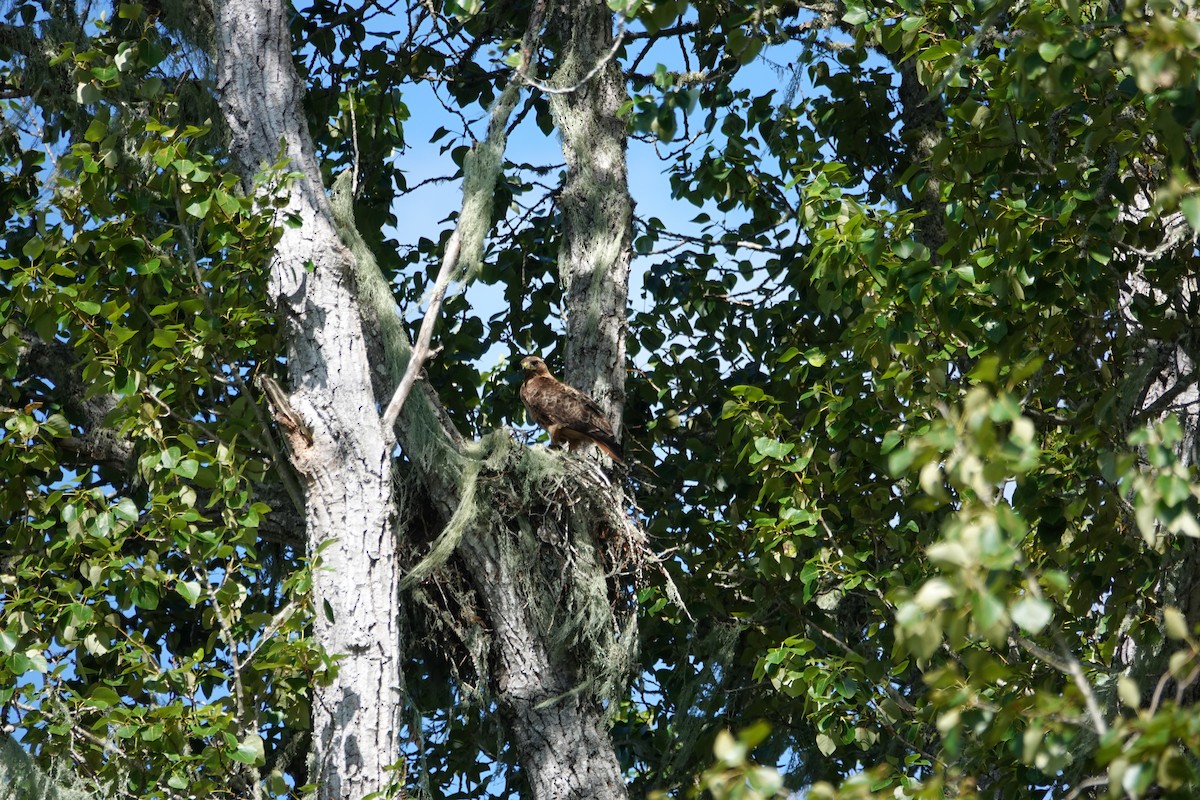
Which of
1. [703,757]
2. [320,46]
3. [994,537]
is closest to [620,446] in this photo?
[703,757]

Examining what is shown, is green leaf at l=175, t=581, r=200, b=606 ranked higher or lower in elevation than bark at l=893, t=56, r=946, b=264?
lower

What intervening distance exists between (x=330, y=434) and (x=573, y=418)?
151cm

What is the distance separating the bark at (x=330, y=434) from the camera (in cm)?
478

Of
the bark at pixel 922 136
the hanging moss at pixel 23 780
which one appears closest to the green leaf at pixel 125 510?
the hanging moss at pixel 23 780

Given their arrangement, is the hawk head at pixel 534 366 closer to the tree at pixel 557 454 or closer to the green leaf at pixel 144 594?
the tree at pixel 557 454

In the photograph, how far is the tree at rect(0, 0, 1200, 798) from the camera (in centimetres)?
466

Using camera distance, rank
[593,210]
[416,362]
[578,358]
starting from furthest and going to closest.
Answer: [593,210] < [578,358] < [416,362]

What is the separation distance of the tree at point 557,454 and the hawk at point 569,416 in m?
0.11

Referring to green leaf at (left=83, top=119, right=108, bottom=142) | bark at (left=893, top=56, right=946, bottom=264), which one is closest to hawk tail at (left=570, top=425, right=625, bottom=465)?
bark at (left=893, top=56, right=946, bottom=264)

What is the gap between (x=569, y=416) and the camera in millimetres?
6352

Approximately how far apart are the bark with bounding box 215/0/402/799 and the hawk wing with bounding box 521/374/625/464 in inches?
42.6

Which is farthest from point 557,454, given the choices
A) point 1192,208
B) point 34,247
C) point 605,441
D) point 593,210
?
point 1192,208

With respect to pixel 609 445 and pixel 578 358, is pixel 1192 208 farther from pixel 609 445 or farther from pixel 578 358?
pixel 578 358

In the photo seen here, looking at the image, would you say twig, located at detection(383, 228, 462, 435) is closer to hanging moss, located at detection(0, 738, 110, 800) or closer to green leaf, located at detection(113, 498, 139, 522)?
green leaf, located at detection(113, 498, 139, 522)
